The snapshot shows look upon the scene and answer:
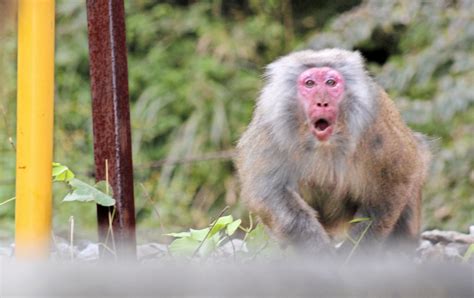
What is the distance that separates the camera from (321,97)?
316cm

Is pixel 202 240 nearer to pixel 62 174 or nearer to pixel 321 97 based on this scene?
pixel 62 174

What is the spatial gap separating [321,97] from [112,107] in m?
1.17

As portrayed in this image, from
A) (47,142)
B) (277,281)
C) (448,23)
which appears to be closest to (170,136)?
(448,23)

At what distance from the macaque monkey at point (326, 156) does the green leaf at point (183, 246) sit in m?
0.57

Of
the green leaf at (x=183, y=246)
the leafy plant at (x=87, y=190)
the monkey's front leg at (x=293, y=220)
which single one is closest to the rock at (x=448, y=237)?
the monkey's front leg at (x=293, y=220)

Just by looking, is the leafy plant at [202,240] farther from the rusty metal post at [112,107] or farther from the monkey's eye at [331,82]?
the monkey's eye at [331,82]

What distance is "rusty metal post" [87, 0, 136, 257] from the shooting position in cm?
216

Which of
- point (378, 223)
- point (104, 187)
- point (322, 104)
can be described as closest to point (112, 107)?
point (104, 187)

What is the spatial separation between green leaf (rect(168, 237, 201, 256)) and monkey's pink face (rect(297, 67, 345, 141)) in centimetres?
67

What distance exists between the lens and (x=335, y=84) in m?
3.21

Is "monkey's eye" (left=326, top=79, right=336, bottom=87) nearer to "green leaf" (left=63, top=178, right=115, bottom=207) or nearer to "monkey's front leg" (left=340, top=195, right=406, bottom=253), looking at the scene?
"monkey's front leg" (left=340, top=195, right=406, bottom=253)

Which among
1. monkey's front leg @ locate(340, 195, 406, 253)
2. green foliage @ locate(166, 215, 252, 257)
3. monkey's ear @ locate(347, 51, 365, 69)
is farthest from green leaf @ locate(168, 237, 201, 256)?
monkey's ear @ locate(347, 51, 365, 69)

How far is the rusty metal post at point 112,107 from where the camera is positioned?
7.09 feet

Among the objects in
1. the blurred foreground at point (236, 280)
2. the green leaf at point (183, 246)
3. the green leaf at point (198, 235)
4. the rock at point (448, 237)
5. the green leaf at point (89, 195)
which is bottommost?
the blurred foreground at point (236, 280)
